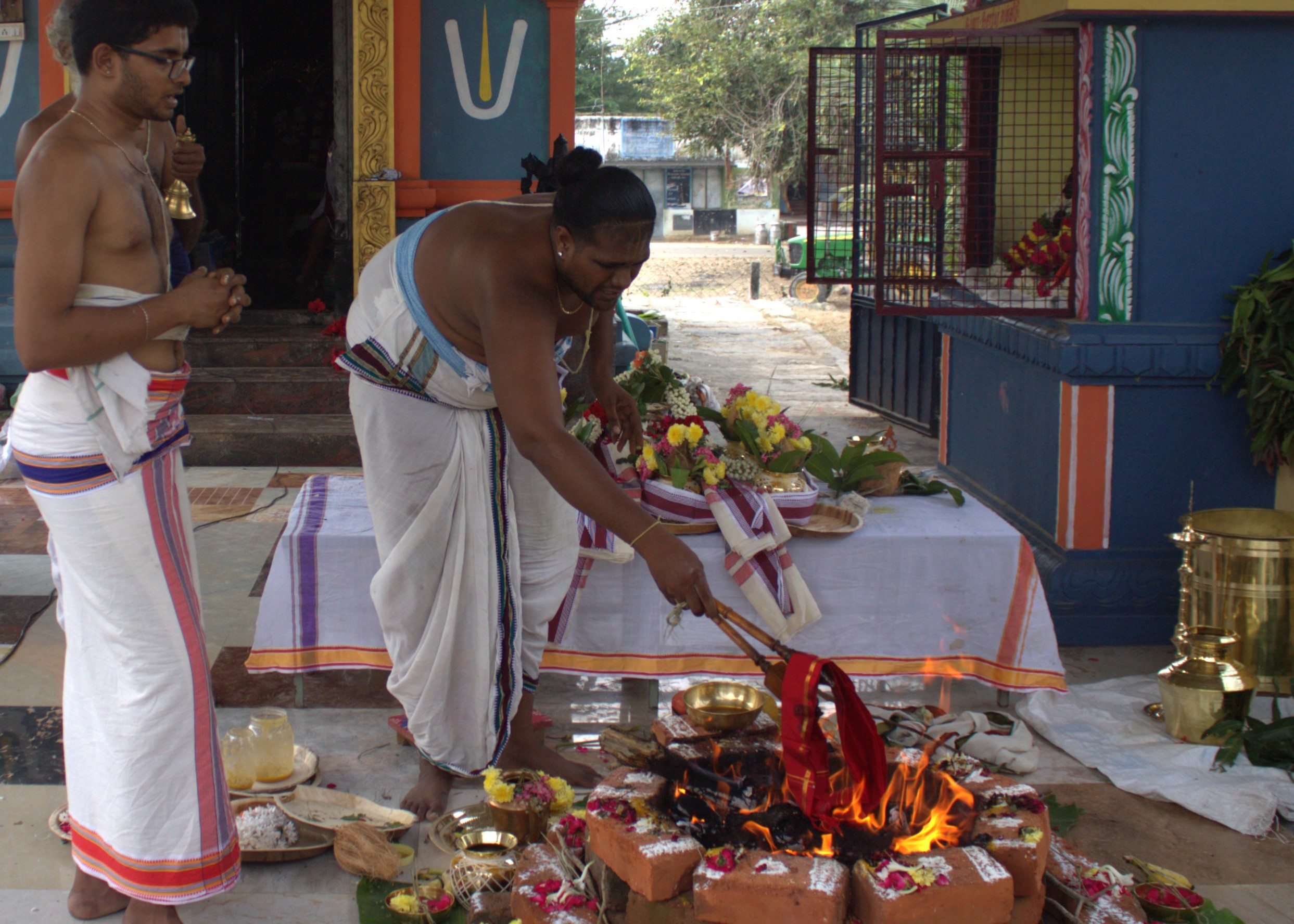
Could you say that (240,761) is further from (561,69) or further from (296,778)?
(561,69)

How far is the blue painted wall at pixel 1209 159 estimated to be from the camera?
4.52 metres

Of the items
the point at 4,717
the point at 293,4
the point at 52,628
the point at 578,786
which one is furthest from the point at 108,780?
the point at 293,4

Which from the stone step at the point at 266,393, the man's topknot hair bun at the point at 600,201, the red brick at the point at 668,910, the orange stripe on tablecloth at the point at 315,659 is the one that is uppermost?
the man's topknot hair bun at the point at 600,201

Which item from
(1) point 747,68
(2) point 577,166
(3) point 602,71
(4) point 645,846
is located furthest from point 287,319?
(3) point 602,71

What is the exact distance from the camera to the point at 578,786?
3469mm

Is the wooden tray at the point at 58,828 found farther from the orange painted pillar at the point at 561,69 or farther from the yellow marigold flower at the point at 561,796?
the orange painted pillar at the point at 561,69

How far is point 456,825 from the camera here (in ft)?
10.4

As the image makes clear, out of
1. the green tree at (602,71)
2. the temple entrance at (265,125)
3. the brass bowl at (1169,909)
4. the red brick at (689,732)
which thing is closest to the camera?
the brass bowl at (1169,909)

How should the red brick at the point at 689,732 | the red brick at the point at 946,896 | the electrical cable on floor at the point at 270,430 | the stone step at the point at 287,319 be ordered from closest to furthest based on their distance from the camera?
the red brick at the point at 946,896
the red brick at the point at 689,732
the electrical cable on floor at the point at 270,430
the stone step at the point at 287,319

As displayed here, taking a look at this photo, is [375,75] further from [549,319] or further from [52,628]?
[549,319]

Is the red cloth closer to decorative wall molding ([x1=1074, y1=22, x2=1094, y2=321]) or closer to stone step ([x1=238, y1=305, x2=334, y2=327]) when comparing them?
decorative wall molding ([x1=1074, y1=22, x2=1094, y2=321])

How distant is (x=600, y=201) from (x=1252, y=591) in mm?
2853

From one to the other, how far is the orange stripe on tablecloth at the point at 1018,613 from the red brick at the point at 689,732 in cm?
112

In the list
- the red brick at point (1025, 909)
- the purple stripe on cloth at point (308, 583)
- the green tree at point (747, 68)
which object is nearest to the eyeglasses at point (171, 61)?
the purple stripe on cloth at point (308, 583)
